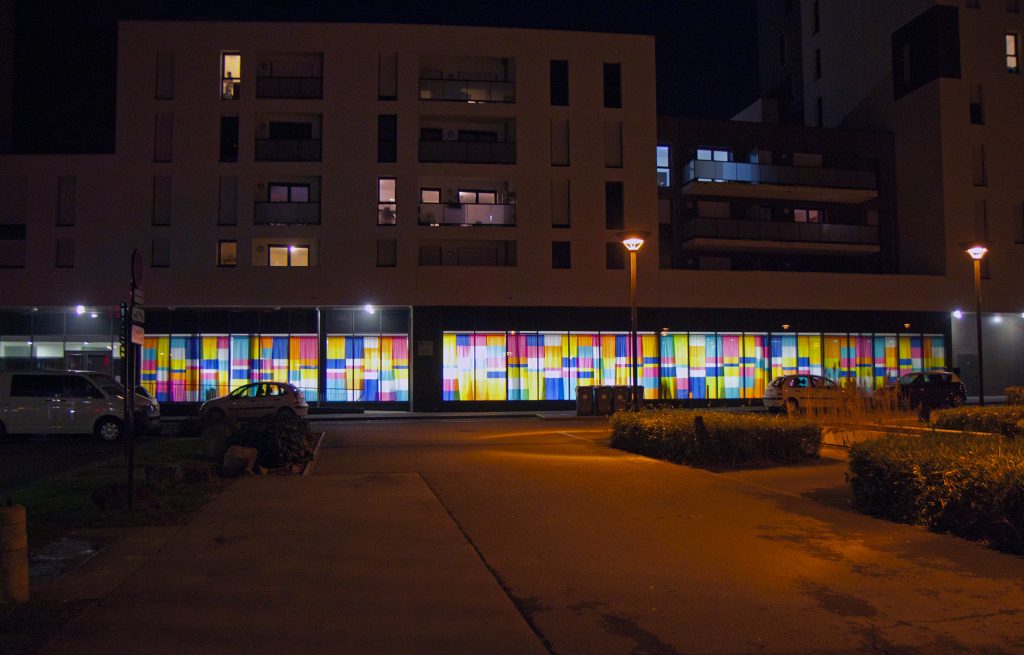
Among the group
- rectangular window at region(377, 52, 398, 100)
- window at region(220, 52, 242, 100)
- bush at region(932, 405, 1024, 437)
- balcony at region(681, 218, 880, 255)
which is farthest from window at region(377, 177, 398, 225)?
bush at region(932, 405, 1024, 437)

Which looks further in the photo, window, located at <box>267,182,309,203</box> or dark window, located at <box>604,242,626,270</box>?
dark window, located at <box>604,242,626,270</box>

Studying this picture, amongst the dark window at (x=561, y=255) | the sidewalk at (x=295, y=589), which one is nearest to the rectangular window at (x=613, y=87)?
the dark window at (x=561, y=255)

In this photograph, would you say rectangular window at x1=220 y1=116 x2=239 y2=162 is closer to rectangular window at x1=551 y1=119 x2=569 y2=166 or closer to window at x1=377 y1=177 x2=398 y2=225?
window at x1=377 y1=177 x2=398 y2=225

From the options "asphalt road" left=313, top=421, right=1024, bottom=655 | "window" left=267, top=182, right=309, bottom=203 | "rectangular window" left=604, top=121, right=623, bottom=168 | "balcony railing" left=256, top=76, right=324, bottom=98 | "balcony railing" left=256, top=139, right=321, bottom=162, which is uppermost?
"balcony railing" left=256, top=76, right=324, bottom=98

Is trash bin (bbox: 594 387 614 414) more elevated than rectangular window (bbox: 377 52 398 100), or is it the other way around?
rectangular window (bbox: 377 52 398 100)

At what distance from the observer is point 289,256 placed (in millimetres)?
33844

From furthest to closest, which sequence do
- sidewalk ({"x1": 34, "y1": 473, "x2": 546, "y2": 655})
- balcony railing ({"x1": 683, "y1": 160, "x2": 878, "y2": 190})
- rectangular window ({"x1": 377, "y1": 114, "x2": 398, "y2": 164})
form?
balcony railing ({"x1": 683, "y1": 160, "x2": 878, "y2": 190})
rectangular window ({"x1": 377, "y1": 114, "x2": 398, "y2": 164})
sidewalk ({"x1": 34, "y1": 473, "x2": 546, "y2": 655})

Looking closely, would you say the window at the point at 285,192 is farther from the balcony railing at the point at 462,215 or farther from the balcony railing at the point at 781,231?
the balcony railing at the point at 781,231

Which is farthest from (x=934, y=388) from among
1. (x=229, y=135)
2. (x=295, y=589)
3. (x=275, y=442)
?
(x=295, y=589)

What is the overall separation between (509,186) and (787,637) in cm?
3085

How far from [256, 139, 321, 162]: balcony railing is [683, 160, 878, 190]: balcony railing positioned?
16.7 m

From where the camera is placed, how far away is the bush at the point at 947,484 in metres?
7.96

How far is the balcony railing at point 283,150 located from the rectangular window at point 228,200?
136cm

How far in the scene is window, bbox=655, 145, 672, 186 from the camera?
38.2m
